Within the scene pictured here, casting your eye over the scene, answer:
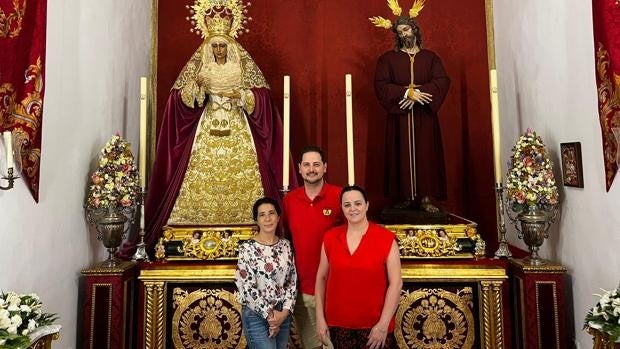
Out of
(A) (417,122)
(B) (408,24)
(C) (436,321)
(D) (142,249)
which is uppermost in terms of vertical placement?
(B) (408,24)

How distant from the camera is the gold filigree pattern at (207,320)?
3309 mm

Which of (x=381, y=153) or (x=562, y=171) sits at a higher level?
(x=381, y=153)

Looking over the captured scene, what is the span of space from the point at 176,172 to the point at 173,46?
5.15 ft

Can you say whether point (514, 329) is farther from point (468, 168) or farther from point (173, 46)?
point (173, 46)

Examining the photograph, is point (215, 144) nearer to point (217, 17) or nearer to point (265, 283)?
point (217, 17)

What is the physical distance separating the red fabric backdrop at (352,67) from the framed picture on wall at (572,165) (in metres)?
1.30

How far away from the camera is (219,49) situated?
387cm

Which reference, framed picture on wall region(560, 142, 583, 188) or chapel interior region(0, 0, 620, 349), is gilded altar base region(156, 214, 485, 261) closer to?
chapel interior region(0, 0, 620, 349)

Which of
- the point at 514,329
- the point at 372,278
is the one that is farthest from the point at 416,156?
the point at 372,278

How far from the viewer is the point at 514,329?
10.9 ft

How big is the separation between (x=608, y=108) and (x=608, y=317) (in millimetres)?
1088

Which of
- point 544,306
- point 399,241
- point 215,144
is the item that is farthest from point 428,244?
point 215,144

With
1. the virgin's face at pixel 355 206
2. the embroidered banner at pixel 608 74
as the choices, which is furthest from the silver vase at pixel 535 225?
the virgin's face at pixel 355 206

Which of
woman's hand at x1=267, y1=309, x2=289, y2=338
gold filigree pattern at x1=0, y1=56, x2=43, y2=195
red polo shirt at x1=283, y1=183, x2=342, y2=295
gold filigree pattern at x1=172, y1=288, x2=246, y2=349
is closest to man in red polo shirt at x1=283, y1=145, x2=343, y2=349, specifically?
red polo shirt at x1=283, y1=183, x2=342, y2=295
